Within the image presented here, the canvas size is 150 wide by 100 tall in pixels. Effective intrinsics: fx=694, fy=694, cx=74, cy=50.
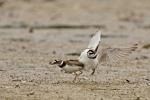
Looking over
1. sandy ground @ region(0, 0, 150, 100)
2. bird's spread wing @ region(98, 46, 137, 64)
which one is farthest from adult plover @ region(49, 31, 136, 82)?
sandy ground @ region(0, 0, 150, 100)

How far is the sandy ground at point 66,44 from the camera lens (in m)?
7.68

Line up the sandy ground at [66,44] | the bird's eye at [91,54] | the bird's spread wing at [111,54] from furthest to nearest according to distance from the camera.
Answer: the bird's spread wing at [111,54] → the bird's eye at [91,54] → the sandy ground at [66,44]

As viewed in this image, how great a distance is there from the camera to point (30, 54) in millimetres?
12016

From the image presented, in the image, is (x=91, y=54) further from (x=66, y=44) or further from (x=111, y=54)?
(x=66, y=44)

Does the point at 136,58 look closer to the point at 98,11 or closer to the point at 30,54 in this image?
the point at 30,54

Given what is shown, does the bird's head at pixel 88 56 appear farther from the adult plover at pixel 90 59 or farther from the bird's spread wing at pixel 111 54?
the bird's spread wing at pixel 111 54

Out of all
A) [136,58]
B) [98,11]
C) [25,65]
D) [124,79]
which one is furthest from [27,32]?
[124,79]

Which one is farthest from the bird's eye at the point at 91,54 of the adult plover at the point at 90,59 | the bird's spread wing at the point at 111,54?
the bird's spread wing at the point at 111,54

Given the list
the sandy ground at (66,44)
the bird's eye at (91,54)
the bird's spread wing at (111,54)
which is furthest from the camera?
the bird's spread wing at (111,54)

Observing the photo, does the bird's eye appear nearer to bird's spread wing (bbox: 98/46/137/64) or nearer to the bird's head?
the bird's head

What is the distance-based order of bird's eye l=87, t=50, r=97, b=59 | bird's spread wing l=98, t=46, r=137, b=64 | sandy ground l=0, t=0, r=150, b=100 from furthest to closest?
bird's spread wing l=98, t=46, r=137, b=64 < bird's eye l=87, t=50, r=97, b=59 < sandy ground l=0, t=0, r=150, b=100

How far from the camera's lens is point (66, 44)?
565 inches

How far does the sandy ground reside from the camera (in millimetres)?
7684

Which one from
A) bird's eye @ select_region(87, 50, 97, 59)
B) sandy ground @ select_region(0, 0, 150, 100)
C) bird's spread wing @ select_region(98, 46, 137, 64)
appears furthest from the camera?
bird's spread wing @ select_region(98, 46, 137, 64)
